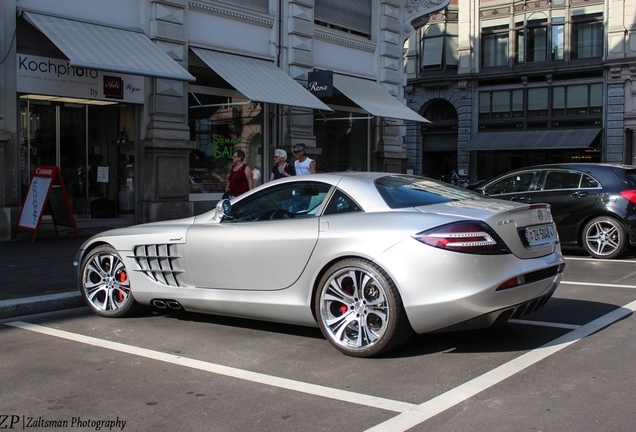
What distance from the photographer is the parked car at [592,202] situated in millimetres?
10617

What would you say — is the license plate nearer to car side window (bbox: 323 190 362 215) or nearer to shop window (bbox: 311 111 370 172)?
car side window (bbox: 323 190 362 215)

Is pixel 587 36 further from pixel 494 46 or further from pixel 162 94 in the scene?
pixel 162 94

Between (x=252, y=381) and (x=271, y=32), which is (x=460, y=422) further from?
(x=271, y=32)

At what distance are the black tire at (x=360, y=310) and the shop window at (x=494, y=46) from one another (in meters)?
37.8

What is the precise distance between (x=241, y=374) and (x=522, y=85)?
124 ft

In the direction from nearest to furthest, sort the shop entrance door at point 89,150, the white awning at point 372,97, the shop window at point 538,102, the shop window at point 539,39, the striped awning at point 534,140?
the shop entrance door at point 89,150, the white awning at point 372,97, the striped awning at point 534,140, the shop window at point 539,39, the shop window at point 538,102

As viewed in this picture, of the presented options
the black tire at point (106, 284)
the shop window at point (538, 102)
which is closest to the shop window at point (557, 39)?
the shop window at point (538, 102)

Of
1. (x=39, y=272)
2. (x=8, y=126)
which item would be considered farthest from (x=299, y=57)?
(x=39, y=272)

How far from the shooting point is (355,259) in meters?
5.15

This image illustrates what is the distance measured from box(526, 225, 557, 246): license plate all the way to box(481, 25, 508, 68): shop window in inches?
1453

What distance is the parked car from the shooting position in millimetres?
10617

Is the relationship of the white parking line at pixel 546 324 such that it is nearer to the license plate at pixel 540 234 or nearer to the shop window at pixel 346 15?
the license plate at pixel 540 234

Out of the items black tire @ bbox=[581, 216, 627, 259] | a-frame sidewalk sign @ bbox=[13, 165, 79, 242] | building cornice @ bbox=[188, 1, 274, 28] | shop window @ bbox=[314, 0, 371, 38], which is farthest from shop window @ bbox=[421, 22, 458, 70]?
a-frame sidewalk sign @ bbox=[13, 165, 79, 242]

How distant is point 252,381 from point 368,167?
1629 centimetres
